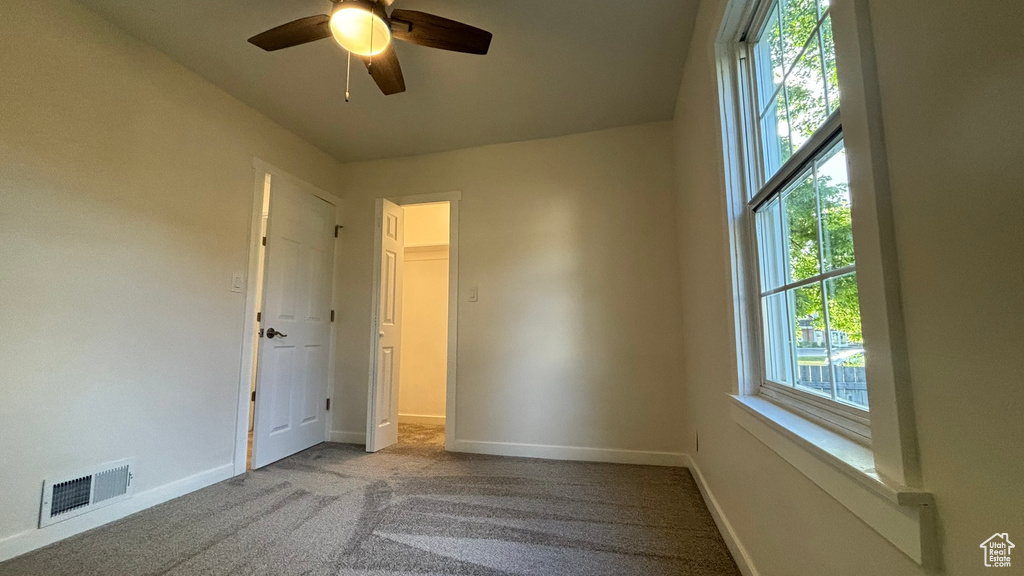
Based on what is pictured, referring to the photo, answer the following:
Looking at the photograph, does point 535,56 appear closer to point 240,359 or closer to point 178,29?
point 178,29

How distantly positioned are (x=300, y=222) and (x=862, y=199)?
3.29 m

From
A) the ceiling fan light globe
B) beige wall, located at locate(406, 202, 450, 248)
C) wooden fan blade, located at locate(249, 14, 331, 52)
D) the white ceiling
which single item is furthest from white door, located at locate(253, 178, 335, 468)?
the ceiling fan light globe

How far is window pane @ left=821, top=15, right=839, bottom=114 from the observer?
3.01ft

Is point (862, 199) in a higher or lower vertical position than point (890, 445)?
higher

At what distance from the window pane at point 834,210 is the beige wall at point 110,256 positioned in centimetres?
286

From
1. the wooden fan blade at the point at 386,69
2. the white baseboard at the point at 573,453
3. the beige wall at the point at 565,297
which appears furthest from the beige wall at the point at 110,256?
the white baseboard at the point at 573,453

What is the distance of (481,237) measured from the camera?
320cm

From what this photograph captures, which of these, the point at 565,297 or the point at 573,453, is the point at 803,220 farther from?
the point at 573,453

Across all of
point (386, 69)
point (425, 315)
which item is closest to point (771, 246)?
point (386, 69)

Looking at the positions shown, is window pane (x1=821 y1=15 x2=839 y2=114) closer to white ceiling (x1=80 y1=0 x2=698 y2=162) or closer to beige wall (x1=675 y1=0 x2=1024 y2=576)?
beige wall (x1=675 y1=0 x2=1024 y2=576)

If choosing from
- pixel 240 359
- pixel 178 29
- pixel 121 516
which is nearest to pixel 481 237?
pixel 240 359

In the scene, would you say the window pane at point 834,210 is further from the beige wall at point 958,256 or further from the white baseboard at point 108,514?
the white baseboard at point 108,514

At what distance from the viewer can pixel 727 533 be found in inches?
63.8

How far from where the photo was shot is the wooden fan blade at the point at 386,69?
5.79 ft
